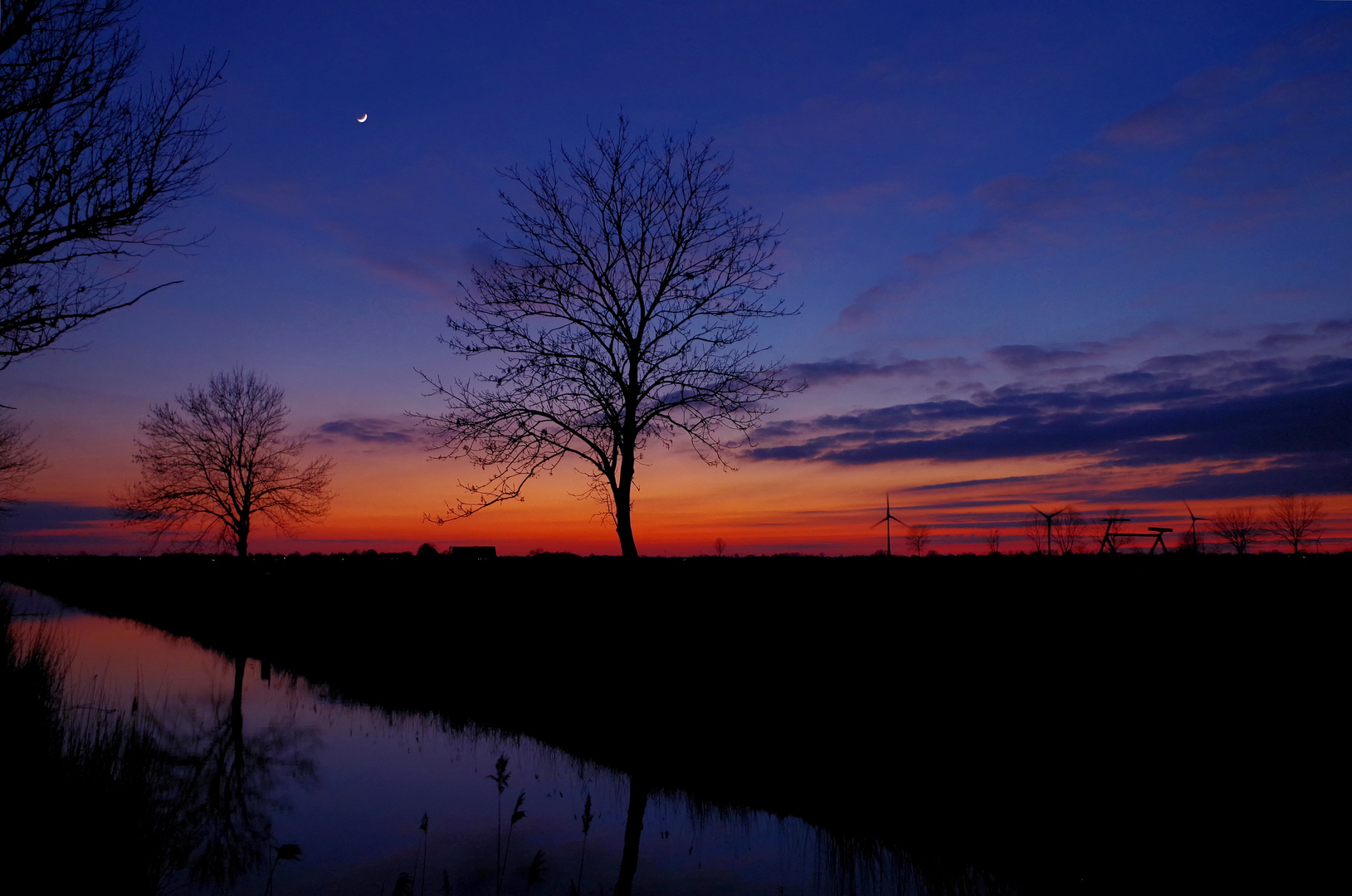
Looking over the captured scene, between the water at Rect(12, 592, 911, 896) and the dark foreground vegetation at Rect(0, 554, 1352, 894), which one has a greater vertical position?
the dark foreground vegetation at Rect(0, 554, 1352, 894)

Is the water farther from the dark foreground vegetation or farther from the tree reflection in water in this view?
the dark foreground vegetation

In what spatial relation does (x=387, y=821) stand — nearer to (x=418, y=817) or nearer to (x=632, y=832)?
(x=418, y=817)

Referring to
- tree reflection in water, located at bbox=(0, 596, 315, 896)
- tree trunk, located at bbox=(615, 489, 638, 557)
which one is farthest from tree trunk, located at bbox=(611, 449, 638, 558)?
tree reflection in water, located at bbox=(0, 596, 315, 896)

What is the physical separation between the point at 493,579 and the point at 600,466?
46.1 feet

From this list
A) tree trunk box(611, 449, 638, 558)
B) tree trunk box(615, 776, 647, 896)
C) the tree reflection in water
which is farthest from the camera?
tree trunk box(611, 449, 638, 558)

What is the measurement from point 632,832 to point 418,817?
2.84 meters

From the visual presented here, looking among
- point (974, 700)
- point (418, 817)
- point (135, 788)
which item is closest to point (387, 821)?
point (418, 817)

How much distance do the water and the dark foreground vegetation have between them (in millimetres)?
674

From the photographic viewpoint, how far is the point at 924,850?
321 inches

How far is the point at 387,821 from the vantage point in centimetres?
964

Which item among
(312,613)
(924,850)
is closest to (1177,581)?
(924,850)

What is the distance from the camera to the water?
7707mm

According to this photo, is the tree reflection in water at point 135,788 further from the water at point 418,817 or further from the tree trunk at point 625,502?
the tree trunk at point 625,502

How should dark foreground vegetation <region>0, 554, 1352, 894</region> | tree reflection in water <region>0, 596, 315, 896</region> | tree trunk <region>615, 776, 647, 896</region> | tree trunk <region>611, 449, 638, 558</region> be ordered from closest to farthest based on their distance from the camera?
tree reflection in water <region>0, 596, 315, 896</region> → tree trunk <region>615, 776, 647, 896</region> → dark foreground vegetation <region>0, 554, 1352, 894</region> → tree trunk <region>611, 449, 638, 558</region>
